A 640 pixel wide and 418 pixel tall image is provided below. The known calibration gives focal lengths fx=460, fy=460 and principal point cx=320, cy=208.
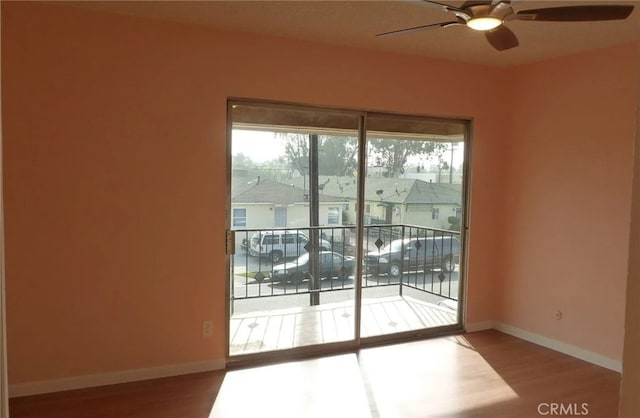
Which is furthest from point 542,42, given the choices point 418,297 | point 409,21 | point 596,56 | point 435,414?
point 435,414

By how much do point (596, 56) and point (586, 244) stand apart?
1.50 meters

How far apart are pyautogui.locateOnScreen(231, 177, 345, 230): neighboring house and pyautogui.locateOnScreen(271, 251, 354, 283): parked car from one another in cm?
29

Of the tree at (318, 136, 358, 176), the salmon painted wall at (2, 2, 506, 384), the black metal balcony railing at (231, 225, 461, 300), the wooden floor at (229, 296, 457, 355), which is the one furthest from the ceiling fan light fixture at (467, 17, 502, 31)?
the wooden floor at (229, 296, 457, 355)

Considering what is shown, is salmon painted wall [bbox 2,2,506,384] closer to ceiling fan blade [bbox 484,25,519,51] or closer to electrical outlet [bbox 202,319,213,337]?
electrical outlet [bbox 202,319,213,337]

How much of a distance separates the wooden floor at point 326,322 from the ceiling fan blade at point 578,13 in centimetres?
266

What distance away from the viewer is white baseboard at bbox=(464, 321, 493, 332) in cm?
441

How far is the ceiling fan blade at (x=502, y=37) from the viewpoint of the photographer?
2.37m

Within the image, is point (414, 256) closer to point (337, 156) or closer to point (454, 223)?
point (454, 223)

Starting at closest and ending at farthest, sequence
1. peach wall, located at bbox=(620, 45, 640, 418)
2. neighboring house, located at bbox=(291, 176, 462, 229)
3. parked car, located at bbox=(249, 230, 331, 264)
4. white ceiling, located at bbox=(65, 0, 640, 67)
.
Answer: peach wall, located at bbox=(620, 45, 640, 418), white ceiling, located at bbox=(65, 0, 640, 67), parked car, located at bbox=(249, 230, 331, 264), neighboring house, located at bbox=(291, 176, 462, 229)

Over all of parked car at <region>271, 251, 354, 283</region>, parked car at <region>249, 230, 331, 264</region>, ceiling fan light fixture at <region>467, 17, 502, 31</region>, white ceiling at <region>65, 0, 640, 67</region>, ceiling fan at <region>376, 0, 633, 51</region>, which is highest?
white ceiling at <region>65, 0, 640, 67</region>

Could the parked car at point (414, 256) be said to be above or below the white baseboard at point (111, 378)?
above

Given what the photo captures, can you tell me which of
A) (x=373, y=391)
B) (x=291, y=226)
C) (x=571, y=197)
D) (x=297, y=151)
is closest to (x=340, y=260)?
(x=291, y=226)

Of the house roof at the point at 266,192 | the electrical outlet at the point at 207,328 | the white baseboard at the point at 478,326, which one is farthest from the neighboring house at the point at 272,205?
the white baseboard at the point at 478,326

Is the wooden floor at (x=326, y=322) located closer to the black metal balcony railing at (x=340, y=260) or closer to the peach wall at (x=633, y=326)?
the black metal balcony railing at (x=340, y=260)
